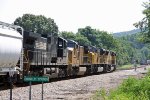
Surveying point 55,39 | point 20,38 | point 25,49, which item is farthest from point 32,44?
point 55,39

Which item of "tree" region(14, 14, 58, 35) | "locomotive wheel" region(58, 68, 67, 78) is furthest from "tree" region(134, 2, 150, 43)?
"tree" region(14, 14, 58, 35)

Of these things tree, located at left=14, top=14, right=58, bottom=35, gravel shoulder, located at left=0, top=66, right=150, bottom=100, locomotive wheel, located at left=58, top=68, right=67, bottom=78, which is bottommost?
gravel shoulder, located at left=0, top=66, right=150, bottom=100

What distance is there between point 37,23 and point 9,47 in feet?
339

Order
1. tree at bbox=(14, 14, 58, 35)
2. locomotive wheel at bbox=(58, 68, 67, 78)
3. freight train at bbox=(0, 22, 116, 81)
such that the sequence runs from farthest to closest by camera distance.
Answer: tree at bbox=(14, 14, 58, 35) < locomotive wheel at bbox=(58, 68, 67, 78) < freight train at bbox=(0, 22, 116, 81)

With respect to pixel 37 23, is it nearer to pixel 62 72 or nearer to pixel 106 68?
pixel 106 68

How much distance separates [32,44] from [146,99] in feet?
50.7

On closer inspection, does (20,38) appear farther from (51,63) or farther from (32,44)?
(51,63)

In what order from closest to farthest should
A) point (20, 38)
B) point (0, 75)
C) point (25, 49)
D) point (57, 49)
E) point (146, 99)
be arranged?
1. point (146, 99)
2. point (0, 75)
3. point (20, 38)
4. point (25, 49)
5. point (57, 49)

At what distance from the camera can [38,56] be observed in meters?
31.1

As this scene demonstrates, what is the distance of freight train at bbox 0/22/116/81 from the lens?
23.8m

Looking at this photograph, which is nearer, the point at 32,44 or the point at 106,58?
the point at 32,44

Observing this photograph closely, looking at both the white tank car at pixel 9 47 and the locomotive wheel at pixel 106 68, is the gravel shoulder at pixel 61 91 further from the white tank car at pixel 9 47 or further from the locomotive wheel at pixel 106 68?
the locomotive wheel at pixel 106 68

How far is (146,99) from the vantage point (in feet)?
52.0

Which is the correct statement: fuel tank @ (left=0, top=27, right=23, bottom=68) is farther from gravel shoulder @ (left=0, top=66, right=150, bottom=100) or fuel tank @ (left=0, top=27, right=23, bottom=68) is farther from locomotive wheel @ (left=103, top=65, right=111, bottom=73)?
locomotive wheel @ (left=103, top=65, right=111, bottom=73)
